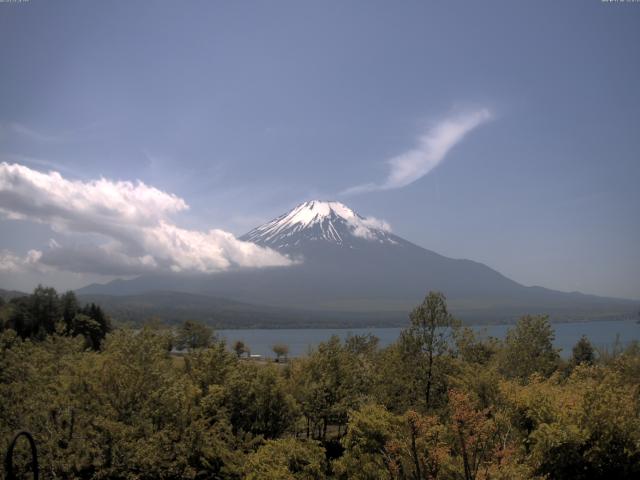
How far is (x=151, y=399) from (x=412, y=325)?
12.7m

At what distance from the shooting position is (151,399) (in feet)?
60.4

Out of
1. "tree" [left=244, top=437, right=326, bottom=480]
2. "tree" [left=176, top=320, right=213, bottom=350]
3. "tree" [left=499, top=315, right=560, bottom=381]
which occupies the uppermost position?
"tree" [left=499, top=315, right=560, bottom=381]

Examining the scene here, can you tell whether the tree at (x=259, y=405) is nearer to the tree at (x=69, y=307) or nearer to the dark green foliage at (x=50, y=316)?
the dark green foliage at (x=50, y=316)

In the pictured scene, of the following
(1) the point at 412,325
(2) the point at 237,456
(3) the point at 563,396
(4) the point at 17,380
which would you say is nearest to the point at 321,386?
(1) the point at 412,325

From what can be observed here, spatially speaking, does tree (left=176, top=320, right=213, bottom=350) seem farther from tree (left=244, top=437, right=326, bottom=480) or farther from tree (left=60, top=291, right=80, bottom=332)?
tree (left=244, top=437, right=326, bottom=480)

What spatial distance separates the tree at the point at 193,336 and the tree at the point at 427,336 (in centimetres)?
5138

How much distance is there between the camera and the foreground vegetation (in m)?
13.9

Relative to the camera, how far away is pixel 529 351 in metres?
26.9

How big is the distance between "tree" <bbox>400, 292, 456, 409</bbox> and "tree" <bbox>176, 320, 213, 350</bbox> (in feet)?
169

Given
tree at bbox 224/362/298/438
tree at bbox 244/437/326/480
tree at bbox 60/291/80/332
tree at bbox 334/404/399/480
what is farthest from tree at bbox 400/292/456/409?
tree at bbox 60/291/80/332

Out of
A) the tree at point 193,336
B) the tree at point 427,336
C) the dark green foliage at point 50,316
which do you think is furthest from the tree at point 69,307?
the tree at point 427,336

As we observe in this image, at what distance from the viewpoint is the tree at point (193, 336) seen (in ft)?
233

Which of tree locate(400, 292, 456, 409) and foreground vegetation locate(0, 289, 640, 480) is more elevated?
tree locate(400, 292, 456, 409)

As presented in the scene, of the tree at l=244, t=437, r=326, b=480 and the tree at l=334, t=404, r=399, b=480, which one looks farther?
the tree at l=334, t=404, r=399, b=480
